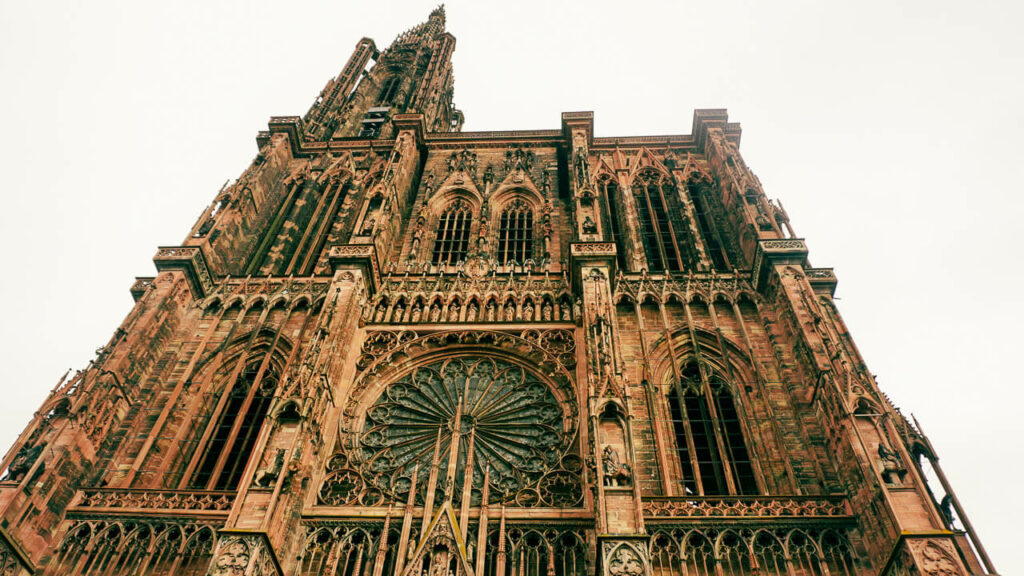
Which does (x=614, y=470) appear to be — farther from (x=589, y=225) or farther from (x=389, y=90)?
(x=389, y=90)

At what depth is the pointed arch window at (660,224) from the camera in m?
19.8

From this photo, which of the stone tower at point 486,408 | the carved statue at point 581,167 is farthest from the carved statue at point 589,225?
the carved statue at point 581,167

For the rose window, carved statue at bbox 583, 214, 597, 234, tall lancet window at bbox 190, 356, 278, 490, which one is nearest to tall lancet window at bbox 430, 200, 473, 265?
carved statue at bbox 583, 214, 597, 234

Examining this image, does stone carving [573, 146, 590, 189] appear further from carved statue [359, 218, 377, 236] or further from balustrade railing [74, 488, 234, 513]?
balustrade railing [74, 488, 234, 513]

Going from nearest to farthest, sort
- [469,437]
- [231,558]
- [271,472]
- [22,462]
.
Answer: [231,558], [271,472], [22,462], [469,437]

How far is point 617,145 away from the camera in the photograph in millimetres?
25469

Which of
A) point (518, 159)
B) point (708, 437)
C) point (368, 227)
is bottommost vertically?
point (708, 437)

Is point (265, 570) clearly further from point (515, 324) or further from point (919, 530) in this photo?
point (919, 530)

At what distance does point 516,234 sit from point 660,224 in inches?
A: 177

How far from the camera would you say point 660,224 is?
21578 millimetres

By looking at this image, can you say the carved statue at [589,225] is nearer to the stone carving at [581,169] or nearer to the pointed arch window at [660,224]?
the stone carving at [581,169]

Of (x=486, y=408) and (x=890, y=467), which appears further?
(x=486, y=408)

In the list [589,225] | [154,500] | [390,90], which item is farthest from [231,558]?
[390,90]

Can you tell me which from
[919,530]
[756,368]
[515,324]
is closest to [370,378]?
[515,324]
